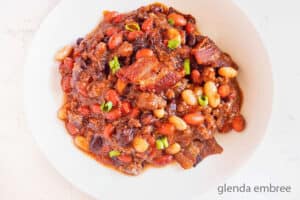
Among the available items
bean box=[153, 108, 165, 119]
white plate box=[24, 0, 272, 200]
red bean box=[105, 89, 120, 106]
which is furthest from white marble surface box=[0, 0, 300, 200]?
red bean box=[105, 89, 120, 106]

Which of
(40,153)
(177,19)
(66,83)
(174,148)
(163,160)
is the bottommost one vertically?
(40,153)

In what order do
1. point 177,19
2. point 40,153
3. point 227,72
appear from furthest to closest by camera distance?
point 40,153
point 177,19
point 227,72

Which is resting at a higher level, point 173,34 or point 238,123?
point 173,34

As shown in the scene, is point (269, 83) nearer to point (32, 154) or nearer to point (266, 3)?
point (266, 3)

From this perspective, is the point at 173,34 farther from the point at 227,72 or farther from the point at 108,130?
the point at 108,130

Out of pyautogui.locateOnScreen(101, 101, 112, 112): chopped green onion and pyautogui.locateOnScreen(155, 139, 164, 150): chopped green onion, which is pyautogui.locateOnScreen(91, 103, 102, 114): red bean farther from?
pyautogui.locateOnScreen(155, 139, 164, 150): chopped green onion

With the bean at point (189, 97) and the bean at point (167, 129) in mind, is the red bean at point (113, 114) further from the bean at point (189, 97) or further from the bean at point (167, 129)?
the bean at point (189, 97)

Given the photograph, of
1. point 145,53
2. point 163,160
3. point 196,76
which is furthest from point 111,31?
point 163,160

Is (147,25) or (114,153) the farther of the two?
(114,153)
